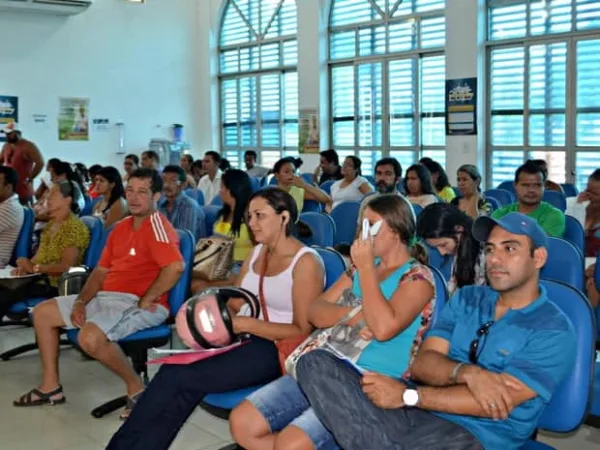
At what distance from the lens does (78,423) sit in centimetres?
401

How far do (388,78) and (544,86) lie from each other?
2536 mm

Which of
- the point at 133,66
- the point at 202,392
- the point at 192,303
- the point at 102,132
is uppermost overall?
the point at 133,66

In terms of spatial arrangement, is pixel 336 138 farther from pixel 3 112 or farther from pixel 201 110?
pixel 3 112

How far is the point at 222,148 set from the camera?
1500 cm

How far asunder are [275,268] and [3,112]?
10.6 metres

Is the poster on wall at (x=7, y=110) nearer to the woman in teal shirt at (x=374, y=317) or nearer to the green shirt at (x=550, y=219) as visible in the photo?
the green shirt at (x=550, y=219)

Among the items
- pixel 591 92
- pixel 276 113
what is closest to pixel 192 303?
pixel 591 92

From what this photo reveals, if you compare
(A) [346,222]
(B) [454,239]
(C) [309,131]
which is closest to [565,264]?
(B) [454,239]

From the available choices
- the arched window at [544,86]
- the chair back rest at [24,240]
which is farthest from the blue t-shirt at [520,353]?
the arched window at [544,86]

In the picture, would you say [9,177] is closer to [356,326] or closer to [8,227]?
[8,227]

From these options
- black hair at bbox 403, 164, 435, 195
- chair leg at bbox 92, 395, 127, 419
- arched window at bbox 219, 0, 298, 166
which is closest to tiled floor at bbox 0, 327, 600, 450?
chair leg at bbox 92, 395, 127, 419

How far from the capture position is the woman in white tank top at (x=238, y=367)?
291cm

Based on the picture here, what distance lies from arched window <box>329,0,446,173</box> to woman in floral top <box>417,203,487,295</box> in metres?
8.17

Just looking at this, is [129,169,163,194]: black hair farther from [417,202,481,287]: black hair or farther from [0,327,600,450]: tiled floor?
[417,202,481,287]: black hair
